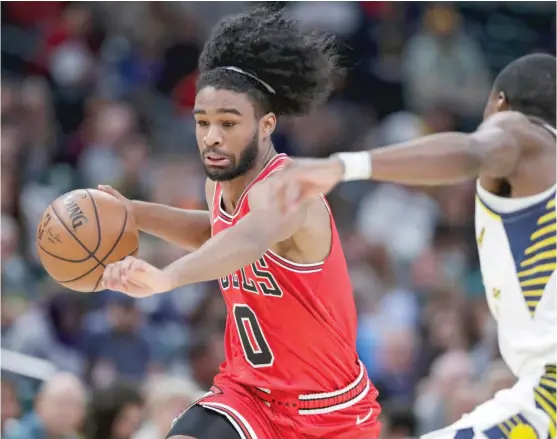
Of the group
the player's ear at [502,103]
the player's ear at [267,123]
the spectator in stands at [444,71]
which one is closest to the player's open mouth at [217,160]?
the player's ear at [267,123]

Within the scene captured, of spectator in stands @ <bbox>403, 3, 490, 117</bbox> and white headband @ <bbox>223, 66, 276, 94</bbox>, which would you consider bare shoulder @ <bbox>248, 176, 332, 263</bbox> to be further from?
spectator in stands @ <bbox>403, 3, 490, 117</bbox>

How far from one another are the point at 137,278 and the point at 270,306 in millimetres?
1162

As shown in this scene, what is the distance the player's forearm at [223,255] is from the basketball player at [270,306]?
402 millimetres

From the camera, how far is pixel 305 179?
4.02 meters

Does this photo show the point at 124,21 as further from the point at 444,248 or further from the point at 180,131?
the point at 444,248

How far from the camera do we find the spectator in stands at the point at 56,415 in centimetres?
763

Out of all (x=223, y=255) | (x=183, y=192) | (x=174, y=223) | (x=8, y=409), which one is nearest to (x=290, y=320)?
(x=223, y=255)

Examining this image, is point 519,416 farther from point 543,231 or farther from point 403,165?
point 403,165

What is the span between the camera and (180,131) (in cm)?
1284

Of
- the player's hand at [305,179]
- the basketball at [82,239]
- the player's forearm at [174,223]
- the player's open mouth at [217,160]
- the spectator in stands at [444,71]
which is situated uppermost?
the spectator in stands at [444,71]

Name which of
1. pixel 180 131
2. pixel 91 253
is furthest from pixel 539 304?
pixel 180 131

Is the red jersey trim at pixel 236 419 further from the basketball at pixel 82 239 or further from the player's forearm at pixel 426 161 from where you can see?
the player's forearm at pixel 426 161

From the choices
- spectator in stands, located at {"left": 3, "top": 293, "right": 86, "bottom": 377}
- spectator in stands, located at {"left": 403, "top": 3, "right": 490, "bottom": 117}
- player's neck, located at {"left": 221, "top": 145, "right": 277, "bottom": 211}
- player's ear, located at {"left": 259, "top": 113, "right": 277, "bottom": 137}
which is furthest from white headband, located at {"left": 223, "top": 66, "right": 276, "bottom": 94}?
spectator in stands, located at {"left": 403, "top": 3, "right": 490, "bottom": 117}

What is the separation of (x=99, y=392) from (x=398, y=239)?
4.72 meters
